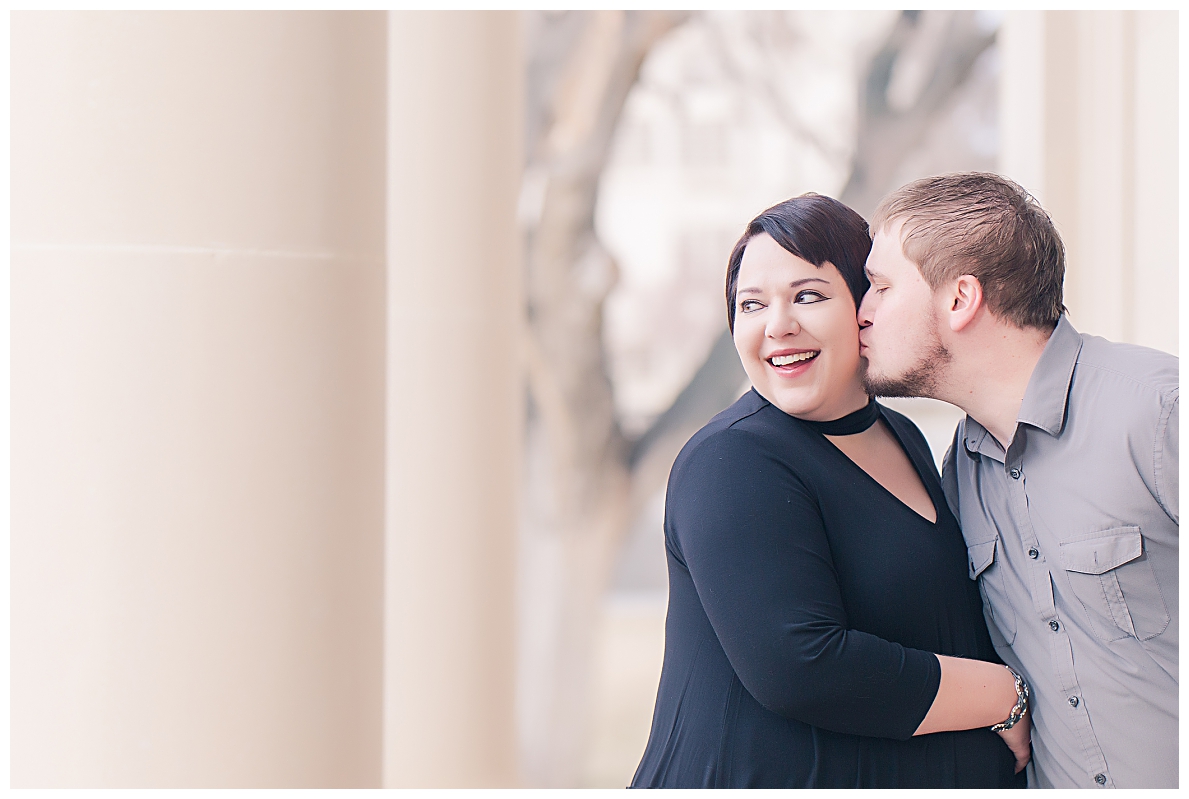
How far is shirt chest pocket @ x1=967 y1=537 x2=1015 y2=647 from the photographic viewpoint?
8.85 ft

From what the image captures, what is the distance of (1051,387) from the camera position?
265 cm

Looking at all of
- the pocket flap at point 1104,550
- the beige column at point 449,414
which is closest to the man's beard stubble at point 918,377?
the pocket flap at point 1104,550

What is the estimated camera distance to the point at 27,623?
7.61ft

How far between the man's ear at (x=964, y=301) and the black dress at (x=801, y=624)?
1.59ft

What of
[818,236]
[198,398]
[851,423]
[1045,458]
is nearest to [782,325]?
[818,236]

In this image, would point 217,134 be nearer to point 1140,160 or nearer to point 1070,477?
point 1070,477

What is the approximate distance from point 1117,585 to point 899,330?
2.74 feet

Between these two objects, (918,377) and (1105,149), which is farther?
(1105,149)

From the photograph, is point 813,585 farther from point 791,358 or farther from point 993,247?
point 993,247

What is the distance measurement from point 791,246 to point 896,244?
32cm

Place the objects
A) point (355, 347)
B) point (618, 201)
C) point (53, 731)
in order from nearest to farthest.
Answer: point (53, 731)
point (355, 347)
point (618, 201)

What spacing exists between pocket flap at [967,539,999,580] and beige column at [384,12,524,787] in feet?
11.3

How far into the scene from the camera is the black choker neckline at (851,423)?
2787mm

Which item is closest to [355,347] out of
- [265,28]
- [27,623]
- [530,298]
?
[265,28]
